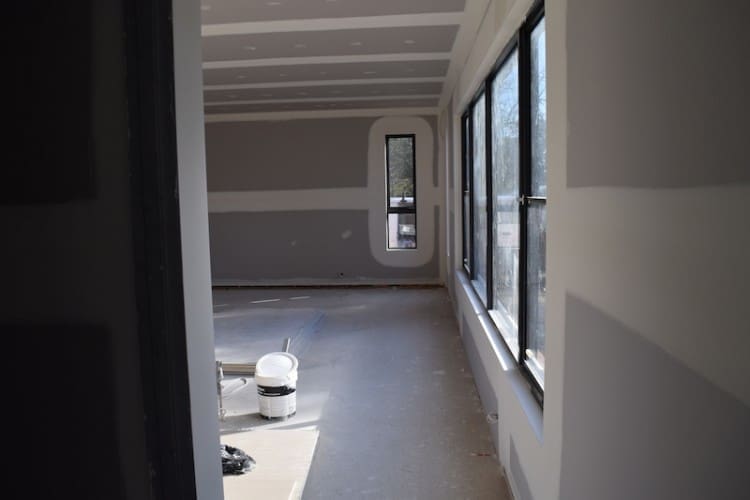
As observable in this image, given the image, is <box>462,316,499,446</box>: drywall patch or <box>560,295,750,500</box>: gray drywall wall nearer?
<box>560,295,750,500</box>: gray drywall wall

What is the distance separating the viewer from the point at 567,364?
1705 mm

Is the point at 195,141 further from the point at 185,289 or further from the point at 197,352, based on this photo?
the point at 197,352

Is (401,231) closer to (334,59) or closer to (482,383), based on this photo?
(334,59)

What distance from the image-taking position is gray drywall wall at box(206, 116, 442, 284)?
360 inches

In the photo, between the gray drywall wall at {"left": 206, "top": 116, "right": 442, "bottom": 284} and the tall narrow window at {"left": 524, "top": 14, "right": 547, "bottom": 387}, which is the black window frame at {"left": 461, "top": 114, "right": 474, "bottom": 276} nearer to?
the gray drywall wall at {"left": 206, "top": 116, "right": 442, "bottom": 284}

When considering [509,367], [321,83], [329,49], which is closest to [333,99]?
[321,83]

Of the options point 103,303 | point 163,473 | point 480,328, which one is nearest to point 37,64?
point 103,303

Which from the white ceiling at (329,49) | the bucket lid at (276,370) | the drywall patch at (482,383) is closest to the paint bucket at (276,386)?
the bucket lid at (276,370)

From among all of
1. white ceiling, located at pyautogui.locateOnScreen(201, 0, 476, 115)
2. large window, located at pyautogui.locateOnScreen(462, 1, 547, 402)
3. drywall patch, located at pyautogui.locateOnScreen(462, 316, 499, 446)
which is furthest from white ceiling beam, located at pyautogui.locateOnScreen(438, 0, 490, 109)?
drywall patch, located at pyautogui.locateOnScreen(462, 316, 499, 446)

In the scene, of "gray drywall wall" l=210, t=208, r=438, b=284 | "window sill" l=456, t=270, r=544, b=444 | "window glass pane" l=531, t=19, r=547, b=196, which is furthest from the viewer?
"gray drywall wall" l=210, t=208, r=438, b=284

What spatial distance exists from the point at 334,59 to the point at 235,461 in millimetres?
3766

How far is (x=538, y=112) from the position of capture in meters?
2.68

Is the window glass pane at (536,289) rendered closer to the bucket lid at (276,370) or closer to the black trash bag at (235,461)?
the black trash bag at (235,461)

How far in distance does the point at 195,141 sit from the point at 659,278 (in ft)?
3.29
